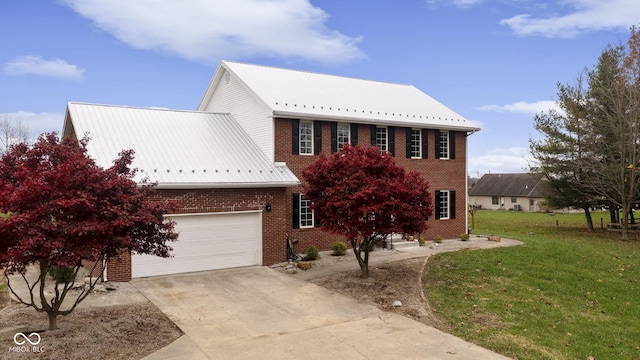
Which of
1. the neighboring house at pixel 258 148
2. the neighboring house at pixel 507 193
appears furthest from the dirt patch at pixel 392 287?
the neighboring house at pixel 507 193

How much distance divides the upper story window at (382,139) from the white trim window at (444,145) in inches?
132

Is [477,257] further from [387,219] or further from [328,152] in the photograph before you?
[328,152]

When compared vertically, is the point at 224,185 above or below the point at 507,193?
above

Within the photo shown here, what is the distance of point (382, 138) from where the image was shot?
66.4ft

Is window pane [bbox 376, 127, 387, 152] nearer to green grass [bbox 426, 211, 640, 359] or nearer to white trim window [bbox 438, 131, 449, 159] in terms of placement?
white trim window [bbox 438, 131, 449, 159]

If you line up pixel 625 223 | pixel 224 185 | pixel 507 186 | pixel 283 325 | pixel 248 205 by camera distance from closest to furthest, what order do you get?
1. pixel 283 325
2. pixel 224 185
3. pixel 248 205
4. pixel 625 223
5. pixel 507 186

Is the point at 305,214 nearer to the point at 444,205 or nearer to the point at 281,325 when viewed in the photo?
the point at 444,205

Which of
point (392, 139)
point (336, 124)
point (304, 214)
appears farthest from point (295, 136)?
point (392, 139)

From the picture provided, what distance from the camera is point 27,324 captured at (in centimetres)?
941

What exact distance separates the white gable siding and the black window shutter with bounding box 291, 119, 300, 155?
891 millimetres

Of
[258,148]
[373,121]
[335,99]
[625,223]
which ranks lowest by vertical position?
[625,223]

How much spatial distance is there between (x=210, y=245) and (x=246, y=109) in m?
6.31

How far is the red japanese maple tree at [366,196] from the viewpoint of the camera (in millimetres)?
12680

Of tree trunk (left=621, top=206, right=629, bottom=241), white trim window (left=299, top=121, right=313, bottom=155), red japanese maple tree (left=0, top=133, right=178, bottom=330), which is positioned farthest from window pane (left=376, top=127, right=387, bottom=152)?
tree trunk (left=621, top=206, right=629, bottom=241)
